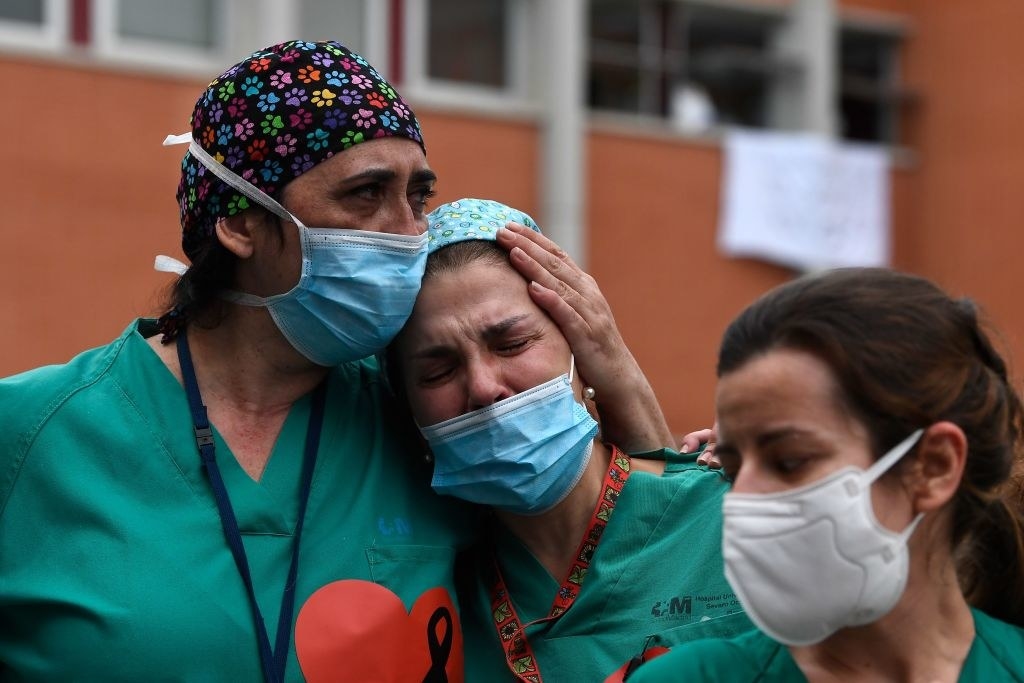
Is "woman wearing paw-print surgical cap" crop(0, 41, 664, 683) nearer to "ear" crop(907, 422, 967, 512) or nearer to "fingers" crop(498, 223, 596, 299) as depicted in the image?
"fingers" crop(498, 223, 596, 299)

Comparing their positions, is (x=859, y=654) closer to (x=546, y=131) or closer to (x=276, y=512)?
(x=276, y=512)

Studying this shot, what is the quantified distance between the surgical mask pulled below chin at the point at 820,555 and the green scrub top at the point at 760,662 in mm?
112

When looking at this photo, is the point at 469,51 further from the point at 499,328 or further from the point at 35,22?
the point at 499,328

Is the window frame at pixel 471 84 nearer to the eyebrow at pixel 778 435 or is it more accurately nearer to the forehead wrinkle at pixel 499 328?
the forehead wrinkle at pixel 499 328

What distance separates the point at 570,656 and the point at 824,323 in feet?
3.33

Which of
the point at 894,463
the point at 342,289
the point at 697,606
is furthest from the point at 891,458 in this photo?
the point at 342,289

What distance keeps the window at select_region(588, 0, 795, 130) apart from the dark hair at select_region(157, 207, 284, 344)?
10181mm

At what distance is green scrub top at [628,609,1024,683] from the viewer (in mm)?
2514

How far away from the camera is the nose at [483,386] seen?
10.4 ft

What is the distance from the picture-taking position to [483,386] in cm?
318

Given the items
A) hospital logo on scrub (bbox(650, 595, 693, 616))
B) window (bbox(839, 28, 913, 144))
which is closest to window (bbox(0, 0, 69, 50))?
window (bbox(839, 28, 913, 144))

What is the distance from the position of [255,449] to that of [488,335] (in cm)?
50

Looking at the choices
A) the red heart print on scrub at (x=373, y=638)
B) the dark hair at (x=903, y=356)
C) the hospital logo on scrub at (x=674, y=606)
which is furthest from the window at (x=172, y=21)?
the dark hair at (x=903, y=356)

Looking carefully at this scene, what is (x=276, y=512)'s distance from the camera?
3180 millimetres
